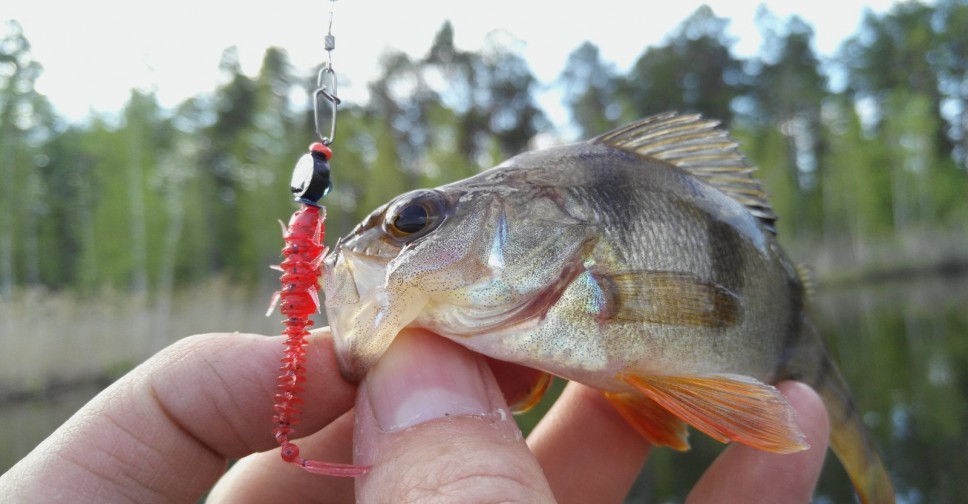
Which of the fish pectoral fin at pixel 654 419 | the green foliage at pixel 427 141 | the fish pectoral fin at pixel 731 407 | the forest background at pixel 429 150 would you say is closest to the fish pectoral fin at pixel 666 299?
the fish pectoral fin at pixel 731 407

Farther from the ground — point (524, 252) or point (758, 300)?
point (524, 252)

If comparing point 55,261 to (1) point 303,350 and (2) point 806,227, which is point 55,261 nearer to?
(1) point 303,350

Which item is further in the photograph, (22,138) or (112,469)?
(22,138)

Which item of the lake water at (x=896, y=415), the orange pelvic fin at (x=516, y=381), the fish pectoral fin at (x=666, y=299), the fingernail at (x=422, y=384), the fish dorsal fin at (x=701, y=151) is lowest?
the lake water at (x=896, y=415)

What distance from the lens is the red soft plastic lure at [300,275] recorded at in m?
1.54

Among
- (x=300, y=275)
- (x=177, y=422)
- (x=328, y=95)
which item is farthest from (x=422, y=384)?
(x=328, y=95)

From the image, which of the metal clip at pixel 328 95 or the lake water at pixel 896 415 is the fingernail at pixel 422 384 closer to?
the metal clip at pixel 328 95

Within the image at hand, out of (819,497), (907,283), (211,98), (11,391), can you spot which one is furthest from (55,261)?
(907,283)

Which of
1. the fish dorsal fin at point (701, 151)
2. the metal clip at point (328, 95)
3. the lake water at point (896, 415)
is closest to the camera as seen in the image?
the metal clip at point (328, 95)

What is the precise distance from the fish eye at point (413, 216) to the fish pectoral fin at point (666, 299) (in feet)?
1.62

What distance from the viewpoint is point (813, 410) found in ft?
7.26

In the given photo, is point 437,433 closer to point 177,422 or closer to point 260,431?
point 260,431

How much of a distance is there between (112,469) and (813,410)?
2.21 m

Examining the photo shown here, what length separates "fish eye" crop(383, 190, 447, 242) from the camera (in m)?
1.68
